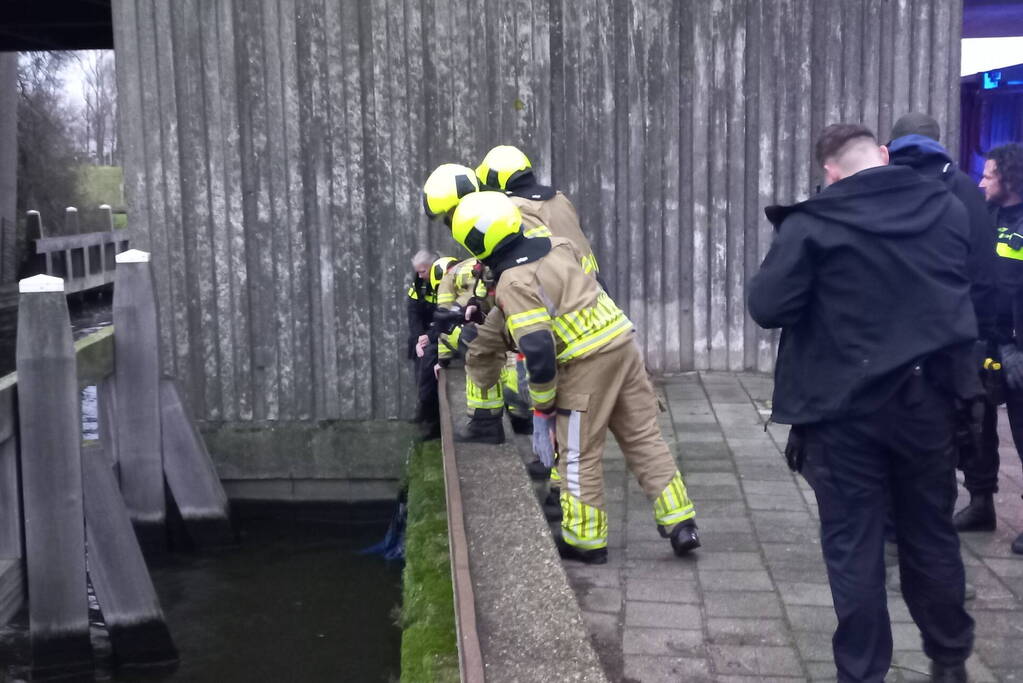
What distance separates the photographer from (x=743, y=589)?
15.5 ft

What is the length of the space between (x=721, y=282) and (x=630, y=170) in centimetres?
108

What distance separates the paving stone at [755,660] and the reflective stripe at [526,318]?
1421 mm

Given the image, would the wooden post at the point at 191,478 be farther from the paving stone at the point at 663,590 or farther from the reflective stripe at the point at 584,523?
the paving stone at the point at 663,590

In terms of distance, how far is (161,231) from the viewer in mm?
8453

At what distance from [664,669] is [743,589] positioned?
852 mm

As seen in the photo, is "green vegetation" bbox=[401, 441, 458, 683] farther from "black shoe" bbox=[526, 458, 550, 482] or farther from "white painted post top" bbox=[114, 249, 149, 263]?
"white painted post top" bbox=[114, 249, 149, 263]

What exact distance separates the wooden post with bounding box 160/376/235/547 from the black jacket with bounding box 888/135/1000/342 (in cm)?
536

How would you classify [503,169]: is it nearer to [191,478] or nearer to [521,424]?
[521,424]

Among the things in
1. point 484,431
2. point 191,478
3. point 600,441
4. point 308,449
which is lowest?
point 191,478

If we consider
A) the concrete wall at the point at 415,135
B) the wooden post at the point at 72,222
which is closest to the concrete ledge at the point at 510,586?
the concrete wall at the point at 415,135

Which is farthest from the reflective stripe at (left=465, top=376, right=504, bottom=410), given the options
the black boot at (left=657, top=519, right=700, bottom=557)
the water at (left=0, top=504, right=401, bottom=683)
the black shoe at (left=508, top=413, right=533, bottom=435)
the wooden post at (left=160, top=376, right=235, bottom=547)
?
the wooden post at (left=160, top=376, right=235, bottom=547)

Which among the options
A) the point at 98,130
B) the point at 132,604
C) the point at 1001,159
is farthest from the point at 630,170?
the point at 98,130

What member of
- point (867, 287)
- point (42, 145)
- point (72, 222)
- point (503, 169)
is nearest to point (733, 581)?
point (867, 287)

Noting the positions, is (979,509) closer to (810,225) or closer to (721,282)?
(810,225)
